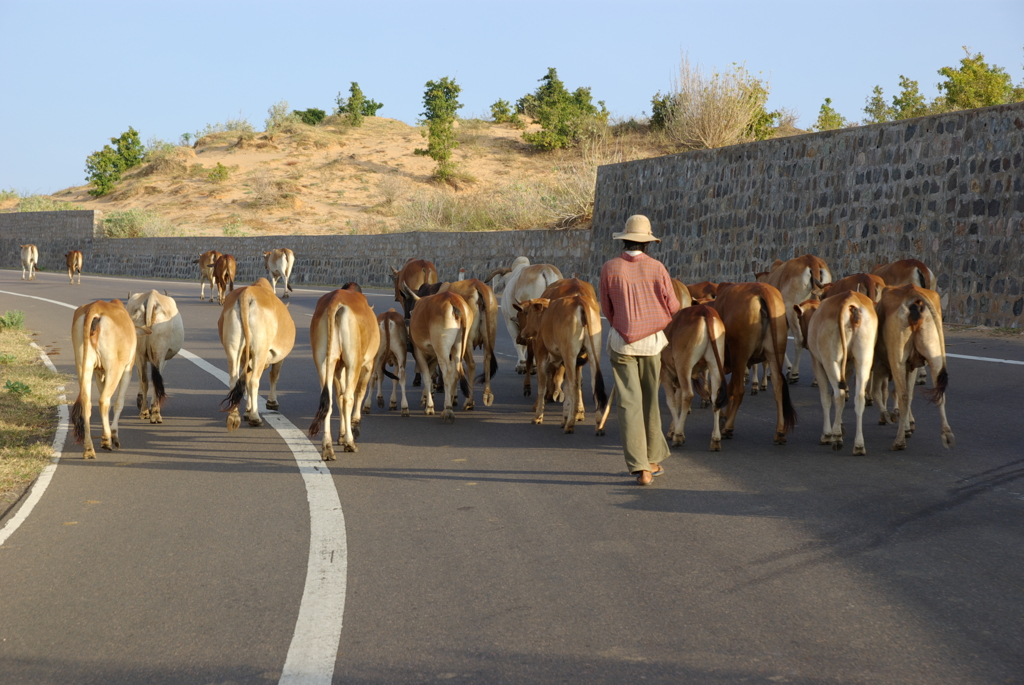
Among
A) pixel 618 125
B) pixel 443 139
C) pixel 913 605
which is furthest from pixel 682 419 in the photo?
pixel 443 139

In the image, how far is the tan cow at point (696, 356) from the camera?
28.8ft

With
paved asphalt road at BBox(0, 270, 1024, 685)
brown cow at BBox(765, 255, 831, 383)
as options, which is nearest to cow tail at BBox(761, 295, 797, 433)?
paved asphalt road at BBox(0, 270, 1024, 685)

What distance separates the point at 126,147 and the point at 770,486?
93.0m

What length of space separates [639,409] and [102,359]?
478cm

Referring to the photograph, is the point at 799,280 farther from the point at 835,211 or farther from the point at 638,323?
the point at 835,211

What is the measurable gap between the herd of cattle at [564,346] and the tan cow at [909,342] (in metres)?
0.01

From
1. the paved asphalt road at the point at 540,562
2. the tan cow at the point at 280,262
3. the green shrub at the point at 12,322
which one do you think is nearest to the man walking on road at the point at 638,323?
the paved asphalt road at the point at 540,562

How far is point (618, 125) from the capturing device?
66375 millimetres

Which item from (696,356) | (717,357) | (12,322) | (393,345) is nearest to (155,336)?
(393,345)

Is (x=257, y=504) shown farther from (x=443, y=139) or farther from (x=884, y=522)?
(x=443, y=139)

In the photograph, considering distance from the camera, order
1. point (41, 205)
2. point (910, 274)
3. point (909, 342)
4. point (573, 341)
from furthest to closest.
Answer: point (41, 205) → point (910, 274) → point (573, 341) → point (909, 342)

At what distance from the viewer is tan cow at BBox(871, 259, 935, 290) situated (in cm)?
1154

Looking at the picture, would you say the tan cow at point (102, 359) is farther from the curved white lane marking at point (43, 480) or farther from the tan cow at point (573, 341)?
the tan cow at point (573, 341)

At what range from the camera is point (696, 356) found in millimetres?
8820
